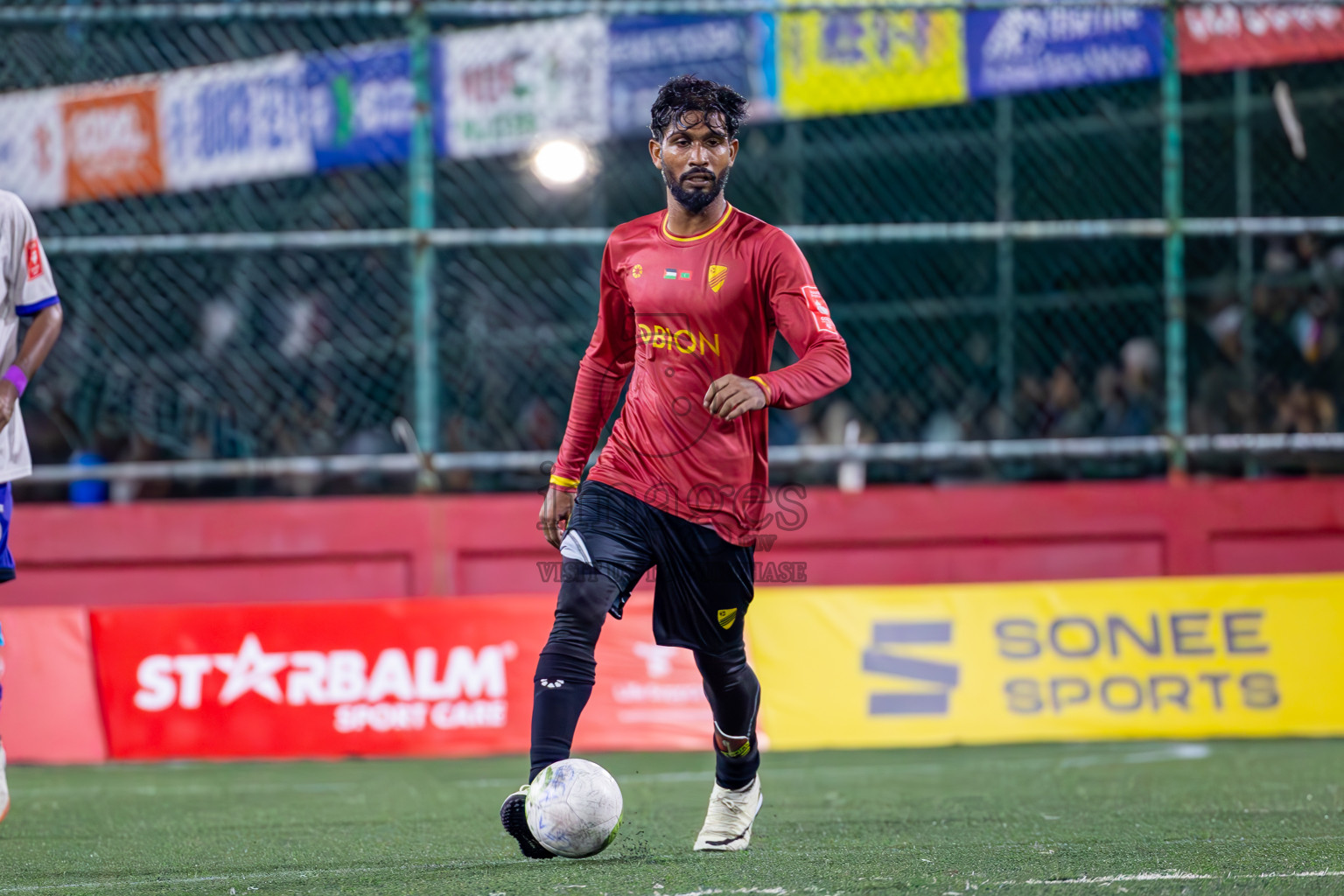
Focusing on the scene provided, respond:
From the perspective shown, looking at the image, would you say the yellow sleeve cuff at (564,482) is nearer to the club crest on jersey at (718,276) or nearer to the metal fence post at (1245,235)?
the club crest on jersey at (718,276)

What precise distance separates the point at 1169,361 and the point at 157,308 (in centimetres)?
611

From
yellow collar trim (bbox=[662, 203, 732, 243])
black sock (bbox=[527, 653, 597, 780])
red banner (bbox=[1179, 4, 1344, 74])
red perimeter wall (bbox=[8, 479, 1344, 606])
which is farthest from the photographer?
red banner (bbox=[1179, 4, 1344, 74])

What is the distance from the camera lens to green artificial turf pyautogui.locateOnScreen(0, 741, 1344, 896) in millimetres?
3602

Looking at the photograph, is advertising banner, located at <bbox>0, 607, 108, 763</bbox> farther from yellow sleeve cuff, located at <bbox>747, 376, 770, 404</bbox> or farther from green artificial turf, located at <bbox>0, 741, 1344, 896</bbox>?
yellow sleeve cuff, located at <bbox>747, 376, 770, 404</bbox>

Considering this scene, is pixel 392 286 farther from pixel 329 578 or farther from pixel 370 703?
pixel 370 703

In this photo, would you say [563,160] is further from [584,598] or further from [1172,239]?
[584,598]

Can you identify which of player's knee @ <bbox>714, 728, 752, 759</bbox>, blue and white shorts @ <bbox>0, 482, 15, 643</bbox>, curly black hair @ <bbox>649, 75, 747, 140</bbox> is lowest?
player's knee @ <bbox>714, 728, 752, 759</bbox>

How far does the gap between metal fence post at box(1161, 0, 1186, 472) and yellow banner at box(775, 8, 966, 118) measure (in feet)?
4.02

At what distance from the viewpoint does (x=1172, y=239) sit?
822 cm

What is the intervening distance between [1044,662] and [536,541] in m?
2.60

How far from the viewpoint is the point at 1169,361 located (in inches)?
324

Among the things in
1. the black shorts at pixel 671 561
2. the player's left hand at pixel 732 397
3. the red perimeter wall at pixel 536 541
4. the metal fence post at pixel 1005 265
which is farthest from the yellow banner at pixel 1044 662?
the player's left hand at pixel 732 397

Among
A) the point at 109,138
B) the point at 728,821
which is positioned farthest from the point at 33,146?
the point at 728,821

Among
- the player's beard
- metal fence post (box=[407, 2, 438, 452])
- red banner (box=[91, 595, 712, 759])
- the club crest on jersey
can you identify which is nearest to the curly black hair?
the player's beard
